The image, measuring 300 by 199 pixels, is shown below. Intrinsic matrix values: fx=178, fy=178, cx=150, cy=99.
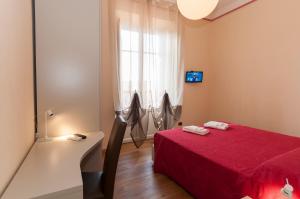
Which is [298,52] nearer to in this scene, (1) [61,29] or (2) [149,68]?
(2) [149,68]

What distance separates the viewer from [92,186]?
1445mm

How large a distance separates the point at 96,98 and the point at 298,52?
10.6ft

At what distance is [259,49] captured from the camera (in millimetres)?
3469

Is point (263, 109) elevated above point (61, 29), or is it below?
below

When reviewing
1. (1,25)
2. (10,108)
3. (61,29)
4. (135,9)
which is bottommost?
(10,108)

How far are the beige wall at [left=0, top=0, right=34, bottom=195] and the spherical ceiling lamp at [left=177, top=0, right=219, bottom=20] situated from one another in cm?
160

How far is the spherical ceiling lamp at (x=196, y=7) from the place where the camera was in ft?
6.54

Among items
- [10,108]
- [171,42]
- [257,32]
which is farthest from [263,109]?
[10,108]

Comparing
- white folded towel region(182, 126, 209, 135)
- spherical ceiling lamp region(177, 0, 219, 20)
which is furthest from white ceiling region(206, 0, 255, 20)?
white folded towel region(182, 126, 209, 135)

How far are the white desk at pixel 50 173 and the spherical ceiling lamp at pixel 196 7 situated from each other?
1837mm

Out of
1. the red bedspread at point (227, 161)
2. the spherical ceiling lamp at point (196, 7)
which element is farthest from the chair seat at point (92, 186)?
the spherical ceiling lamp at point (196, 7)

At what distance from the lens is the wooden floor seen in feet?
6.83

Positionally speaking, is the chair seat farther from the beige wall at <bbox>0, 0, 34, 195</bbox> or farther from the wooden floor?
the wooden floor

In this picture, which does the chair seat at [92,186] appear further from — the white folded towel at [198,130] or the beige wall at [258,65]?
the beige wall at [258,65]
